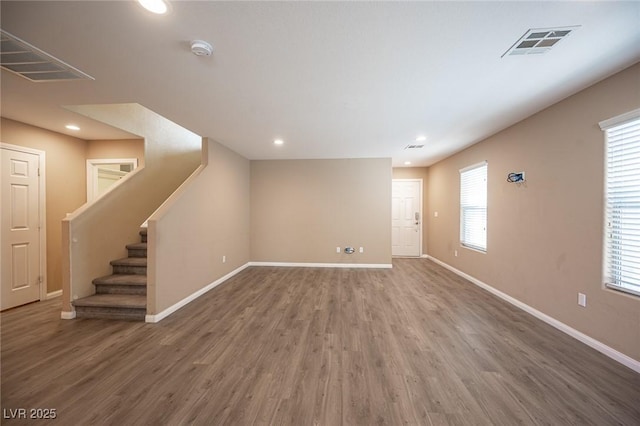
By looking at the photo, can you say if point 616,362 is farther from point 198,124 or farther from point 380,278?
point 198,124

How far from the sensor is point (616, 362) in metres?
2.09

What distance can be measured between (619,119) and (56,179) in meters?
7.21

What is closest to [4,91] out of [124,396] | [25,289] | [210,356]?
[25,289]

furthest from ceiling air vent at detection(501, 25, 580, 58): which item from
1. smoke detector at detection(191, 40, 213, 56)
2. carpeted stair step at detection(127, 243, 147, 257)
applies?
carpeted stair step at detection(127, 243, 147, 257)

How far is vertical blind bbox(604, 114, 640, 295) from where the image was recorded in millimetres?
2039

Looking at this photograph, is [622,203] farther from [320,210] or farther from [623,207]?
[320,210]

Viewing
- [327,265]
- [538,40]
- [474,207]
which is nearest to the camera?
[538,40]

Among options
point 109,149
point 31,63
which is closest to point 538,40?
point 31,63

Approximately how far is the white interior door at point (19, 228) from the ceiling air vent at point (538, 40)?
236 inches

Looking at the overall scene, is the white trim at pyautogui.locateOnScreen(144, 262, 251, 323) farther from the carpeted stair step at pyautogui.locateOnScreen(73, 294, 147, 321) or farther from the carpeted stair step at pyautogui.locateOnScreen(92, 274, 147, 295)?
the carpeted stair step at pyautogui.locateOnScreen(92, 274, 147, 295)

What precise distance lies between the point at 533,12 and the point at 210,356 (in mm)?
3624

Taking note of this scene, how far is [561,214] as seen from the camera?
8.79 feet

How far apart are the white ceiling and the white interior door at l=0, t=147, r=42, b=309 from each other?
0.69 meters

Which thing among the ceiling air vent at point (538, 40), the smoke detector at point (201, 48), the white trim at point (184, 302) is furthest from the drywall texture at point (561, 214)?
the white trim at point (184, 302)
